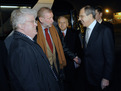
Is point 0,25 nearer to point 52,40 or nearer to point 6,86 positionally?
point 52,40

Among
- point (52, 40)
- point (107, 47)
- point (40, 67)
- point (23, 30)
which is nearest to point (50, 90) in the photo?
point (40, 67)

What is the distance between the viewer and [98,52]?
154 centimetres

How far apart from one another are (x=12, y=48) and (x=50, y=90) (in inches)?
24.9

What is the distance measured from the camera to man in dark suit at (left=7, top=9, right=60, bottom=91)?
1.01 metres

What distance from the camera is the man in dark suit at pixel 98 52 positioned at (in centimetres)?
145

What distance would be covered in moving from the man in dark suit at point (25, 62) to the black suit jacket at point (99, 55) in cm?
72

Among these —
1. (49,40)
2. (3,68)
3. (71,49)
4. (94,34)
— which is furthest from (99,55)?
(71,49)

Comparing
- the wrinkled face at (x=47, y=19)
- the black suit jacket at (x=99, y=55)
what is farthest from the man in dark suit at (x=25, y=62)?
the black suit jacket at (x=99, y=55)

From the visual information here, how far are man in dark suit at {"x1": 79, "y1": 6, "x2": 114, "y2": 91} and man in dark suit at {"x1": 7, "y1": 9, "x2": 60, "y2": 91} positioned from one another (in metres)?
0.72

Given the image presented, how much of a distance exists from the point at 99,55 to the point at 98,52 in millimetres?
46

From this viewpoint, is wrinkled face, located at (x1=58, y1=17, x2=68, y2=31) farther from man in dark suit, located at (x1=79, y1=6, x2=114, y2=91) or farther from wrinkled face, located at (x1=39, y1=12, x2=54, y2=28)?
man in dark suit, located at (x1=79, y1=6, x2=114, y2=91)

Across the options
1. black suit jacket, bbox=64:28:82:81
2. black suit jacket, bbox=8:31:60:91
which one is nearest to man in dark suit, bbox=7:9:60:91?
black suit jacket, bbox=8:31:60:91

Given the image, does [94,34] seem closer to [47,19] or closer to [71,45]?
[47,19]

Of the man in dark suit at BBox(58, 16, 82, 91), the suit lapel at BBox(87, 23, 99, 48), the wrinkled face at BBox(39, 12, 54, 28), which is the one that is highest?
the wrinkled face at BBox(39, 12, 54, 28)
